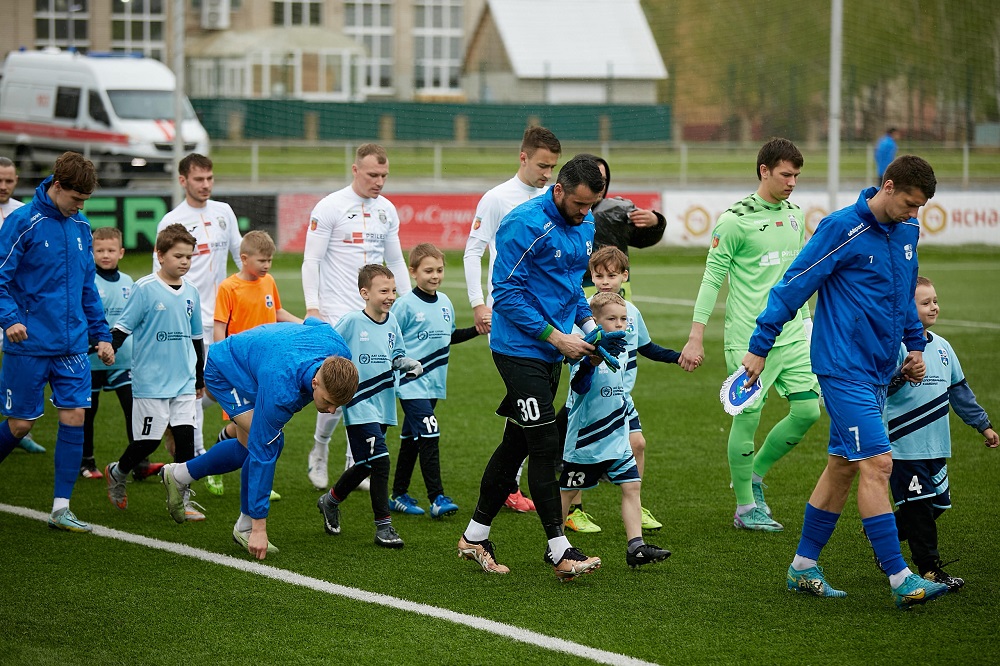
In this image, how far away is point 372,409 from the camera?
6.73 meters

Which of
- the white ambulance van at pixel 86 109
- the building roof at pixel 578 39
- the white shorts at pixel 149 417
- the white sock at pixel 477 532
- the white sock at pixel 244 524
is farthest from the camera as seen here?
the building roof at pixel 578 39

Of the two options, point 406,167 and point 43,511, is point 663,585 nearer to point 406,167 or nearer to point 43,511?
point 43,511

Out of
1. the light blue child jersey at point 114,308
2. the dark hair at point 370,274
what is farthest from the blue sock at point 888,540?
the light blue child jersey at point 114,308

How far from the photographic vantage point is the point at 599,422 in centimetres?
620

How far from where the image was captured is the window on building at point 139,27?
140 ft

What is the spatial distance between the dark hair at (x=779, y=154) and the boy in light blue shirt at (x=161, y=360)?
3.59 metres

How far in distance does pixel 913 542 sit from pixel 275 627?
316 cm

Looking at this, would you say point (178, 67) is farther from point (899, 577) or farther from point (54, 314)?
point (899, 577)

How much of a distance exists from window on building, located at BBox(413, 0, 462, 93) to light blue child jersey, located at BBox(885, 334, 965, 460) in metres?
40.0

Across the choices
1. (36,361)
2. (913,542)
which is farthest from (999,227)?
(36,361)

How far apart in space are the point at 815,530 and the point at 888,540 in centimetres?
37

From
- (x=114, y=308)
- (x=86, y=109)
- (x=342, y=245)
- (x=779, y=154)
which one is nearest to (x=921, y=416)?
(x=779, y=154)

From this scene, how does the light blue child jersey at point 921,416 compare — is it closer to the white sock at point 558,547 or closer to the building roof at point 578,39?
the white sock at point 558,547

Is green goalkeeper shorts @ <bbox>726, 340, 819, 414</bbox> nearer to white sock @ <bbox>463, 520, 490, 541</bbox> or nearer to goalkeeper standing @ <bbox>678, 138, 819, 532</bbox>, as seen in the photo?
goalkeeper standing @ <bbox>678, 138, 819, 532</bbox>
